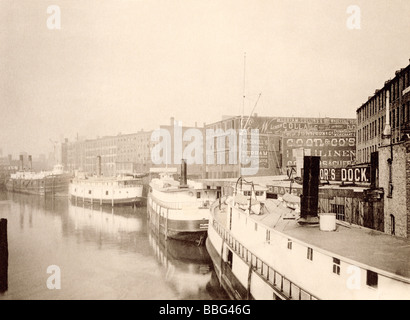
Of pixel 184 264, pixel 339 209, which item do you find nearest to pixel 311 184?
pixel 339 209

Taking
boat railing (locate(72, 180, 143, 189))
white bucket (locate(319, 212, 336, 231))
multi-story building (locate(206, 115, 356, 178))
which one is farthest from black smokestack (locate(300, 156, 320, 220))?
boat railing (locate(72, 180, 143, 189))

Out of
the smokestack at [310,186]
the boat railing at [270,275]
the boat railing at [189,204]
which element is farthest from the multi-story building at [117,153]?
the smokestack at [310,186]

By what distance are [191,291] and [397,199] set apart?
11031 mm

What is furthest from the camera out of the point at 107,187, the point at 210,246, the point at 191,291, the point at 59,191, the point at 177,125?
the point at 59,191

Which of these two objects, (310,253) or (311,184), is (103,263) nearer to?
(311,184)

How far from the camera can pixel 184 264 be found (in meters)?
22.9

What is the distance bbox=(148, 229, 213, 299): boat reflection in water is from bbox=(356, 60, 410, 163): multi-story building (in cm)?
1260

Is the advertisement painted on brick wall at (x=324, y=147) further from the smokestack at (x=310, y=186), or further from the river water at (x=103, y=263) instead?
the smokestack at (x=310, y=186)

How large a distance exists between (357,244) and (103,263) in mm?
16667

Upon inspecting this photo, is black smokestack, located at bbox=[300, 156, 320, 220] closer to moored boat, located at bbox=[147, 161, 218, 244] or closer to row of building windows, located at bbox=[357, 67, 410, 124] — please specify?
row of building windows, located at bbox=[357, 67, 410, 124]

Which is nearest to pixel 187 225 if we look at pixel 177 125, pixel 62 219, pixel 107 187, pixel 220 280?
pixel 220 280

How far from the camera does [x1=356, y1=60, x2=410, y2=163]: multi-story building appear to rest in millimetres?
16875
